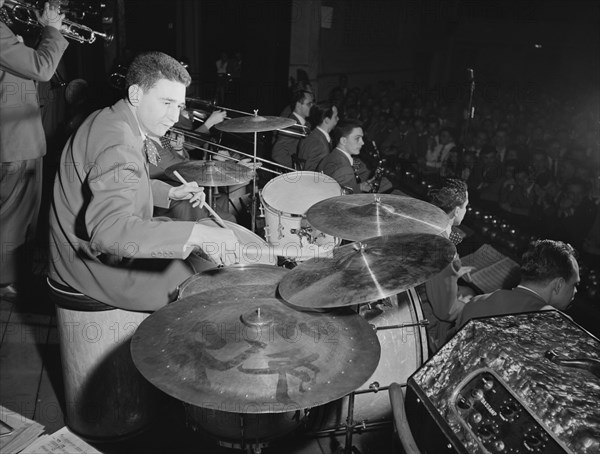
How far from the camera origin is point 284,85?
41.8ft

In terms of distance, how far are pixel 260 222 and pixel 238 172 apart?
88 cm

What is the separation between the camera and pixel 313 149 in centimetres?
660

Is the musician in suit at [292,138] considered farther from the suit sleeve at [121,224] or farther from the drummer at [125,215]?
the suit sleeve at [121,224]

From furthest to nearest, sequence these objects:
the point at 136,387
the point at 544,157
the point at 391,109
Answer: the point at 391,109
the point at 544,157
the point at 136,387

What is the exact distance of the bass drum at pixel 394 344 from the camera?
9.36 ft

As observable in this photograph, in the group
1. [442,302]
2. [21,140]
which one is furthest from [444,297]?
[21,140]

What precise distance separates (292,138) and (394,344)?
5048 millimetres

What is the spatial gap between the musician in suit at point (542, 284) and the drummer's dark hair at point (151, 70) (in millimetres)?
2227

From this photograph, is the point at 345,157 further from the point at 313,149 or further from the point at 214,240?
the point at 214,240

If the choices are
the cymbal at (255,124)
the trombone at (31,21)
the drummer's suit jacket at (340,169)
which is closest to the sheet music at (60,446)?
the trombone at (31,21)

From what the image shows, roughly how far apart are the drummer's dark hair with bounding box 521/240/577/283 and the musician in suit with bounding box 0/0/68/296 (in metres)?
3.58

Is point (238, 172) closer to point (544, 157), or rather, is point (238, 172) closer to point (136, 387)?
point (136, 387)

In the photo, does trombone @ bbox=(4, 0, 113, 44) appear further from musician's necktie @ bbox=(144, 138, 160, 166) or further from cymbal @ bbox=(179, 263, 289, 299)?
cymbal @ bbox=(179, 263, 289, 299)

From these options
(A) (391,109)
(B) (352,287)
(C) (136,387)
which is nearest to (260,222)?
(C) (136,387)
